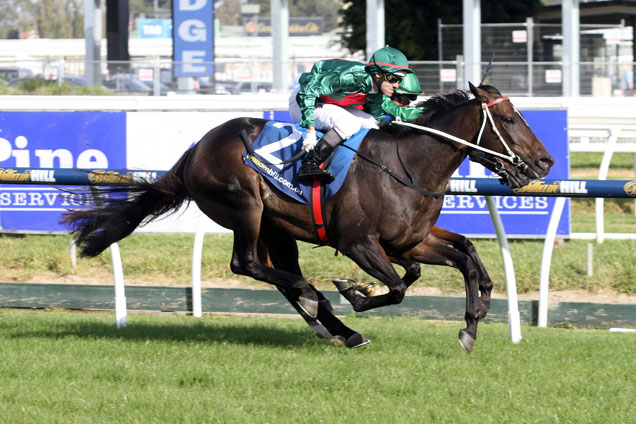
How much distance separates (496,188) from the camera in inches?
223

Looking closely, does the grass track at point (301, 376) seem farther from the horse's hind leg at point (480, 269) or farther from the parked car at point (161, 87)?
the parked car at point (161, 87)

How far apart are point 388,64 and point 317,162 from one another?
68cm

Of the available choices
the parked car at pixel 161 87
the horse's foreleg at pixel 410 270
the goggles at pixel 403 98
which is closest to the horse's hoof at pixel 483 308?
the horse's foreleg at pixel 410 270

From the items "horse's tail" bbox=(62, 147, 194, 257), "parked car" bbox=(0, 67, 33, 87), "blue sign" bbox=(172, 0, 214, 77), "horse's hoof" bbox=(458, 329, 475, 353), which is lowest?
"horse's hoof" bbox=(458, 329, 475, 353)

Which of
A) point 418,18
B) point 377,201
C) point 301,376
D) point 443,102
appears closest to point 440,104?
point 443,102

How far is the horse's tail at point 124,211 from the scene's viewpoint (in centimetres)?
592

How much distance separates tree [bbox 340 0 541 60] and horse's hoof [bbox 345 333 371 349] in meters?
18.4

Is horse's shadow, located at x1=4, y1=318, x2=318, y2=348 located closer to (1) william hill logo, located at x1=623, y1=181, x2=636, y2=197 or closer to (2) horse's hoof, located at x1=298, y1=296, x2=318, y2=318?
(2) horse's hoof, located at x1=298, y1=296, x2=318, y2=318

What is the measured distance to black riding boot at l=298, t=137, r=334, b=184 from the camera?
17.1 ft

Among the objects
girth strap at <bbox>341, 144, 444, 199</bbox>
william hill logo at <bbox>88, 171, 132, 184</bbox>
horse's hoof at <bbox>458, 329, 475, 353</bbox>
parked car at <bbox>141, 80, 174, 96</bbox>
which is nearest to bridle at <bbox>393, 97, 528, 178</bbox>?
girth strap at <bbox>341, 144, 444, 199</bbox>

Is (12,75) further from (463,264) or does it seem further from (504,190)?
(463,264)

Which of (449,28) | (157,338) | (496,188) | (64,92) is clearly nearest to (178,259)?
(157,338)

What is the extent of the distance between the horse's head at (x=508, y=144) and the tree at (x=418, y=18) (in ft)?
60.3

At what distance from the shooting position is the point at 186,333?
5.91 meters
